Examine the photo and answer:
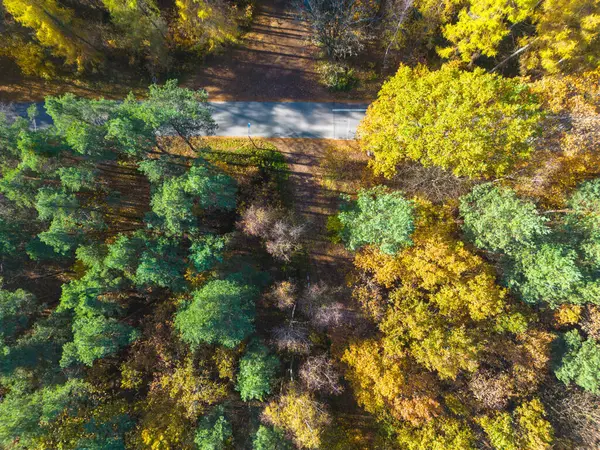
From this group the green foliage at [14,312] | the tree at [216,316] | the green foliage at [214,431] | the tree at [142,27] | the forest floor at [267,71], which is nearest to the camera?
the tree at [216,316]

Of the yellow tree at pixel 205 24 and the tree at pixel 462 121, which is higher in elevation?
the yellow tree at pixel 205 24

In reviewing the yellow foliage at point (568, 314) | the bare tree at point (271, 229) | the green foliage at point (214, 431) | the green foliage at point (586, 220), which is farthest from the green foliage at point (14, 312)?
the yellow foliage at point (568, 314)

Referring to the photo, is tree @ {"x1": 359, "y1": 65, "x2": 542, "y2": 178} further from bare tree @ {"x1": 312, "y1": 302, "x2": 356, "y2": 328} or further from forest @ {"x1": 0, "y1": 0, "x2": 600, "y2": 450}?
bare tree @ {"x1": 312, "y1": 302, "x2": 356, "y2": 328}

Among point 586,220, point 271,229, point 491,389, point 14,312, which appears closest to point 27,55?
point 14,312

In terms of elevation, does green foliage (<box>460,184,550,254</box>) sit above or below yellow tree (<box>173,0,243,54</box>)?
below

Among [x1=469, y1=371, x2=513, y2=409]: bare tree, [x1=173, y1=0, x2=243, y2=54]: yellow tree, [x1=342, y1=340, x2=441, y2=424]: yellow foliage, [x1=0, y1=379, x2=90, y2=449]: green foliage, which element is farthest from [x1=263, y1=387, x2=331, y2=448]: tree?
[x1=173, y1=0, x2=243, y2=54]: yellow tree

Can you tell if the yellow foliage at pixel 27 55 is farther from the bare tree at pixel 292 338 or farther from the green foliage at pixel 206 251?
the bare tree at pixel 292 338
